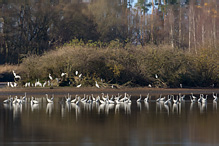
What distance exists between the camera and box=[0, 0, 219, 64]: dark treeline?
2231 inches

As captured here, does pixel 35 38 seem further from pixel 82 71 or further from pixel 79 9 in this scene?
pixel 82 71

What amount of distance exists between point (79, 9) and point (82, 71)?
26239mm

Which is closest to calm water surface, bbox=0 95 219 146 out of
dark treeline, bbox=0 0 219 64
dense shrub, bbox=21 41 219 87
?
dense shrub, bbox=21 41 219 87

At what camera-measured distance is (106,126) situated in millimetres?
16922

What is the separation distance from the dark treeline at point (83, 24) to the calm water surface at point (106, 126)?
2426 cm

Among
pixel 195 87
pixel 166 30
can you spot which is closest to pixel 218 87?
pixel 195 87

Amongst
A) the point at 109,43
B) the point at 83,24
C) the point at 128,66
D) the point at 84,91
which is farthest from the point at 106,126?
the point at 83,24

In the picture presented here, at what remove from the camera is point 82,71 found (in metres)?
38.4

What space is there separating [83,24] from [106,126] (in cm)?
4610

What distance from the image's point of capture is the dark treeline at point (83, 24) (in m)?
56.7

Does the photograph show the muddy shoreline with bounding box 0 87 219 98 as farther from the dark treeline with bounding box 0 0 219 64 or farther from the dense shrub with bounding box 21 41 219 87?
the dark treeline with bounding box 0 0 219 64

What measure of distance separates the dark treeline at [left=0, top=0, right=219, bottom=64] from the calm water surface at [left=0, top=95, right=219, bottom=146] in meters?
24.3

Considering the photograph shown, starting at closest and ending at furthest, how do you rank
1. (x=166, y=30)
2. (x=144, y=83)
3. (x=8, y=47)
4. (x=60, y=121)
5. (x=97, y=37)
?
(x=60, y=121) → (x=144, y=83) → (x=8, y=47) → (x=97, y=37) → (x=166, y=30)

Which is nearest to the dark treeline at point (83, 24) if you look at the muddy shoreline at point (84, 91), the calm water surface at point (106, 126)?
the muddy shoreline at point (84, 91)
